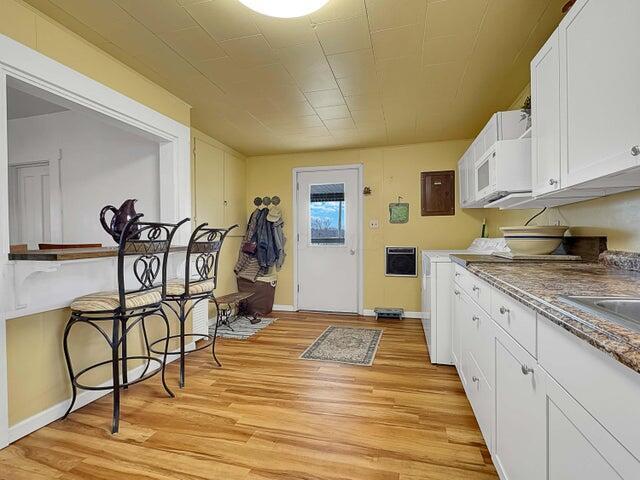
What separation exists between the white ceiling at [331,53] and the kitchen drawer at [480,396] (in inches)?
74.4

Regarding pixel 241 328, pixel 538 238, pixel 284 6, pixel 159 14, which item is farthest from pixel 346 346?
pixel 159 14

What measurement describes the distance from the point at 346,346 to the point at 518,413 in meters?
2.14

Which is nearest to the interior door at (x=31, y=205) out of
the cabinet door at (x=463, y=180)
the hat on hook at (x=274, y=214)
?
the hat on hook at (x=274, y=214)

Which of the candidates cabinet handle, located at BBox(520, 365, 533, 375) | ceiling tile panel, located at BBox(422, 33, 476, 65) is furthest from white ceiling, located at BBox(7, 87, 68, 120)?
cabinet handle, located at BBox(520, 365, 533, 375)

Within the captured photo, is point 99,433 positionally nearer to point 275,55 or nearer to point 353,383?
point 353,383

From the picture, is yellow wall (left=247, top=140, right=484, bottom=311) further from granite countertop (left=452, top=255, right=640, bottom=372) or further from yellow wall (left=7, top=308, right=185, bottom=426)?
yellow wall (left=7, top=308, right=185, bottom=426)

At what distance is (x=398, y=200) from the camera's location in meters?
4.34

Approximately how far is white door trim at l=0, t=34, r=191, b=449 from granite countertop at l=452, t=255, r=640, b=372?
7.39 ft

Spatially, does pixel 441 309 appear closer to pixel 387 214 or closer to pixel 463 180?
pixel 463 180

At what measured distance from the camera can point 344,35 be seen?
195 centimetres

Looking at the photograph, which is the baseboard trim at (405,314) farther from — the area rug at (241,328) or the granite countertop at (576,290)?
the granite countertop at (576,290)

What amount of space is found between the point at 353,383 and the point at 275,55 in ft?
7.59

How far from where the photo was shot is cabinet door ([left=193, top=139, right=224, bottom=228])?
3.65 meters

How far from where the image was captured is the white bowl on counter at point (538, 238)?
2.00 metres
